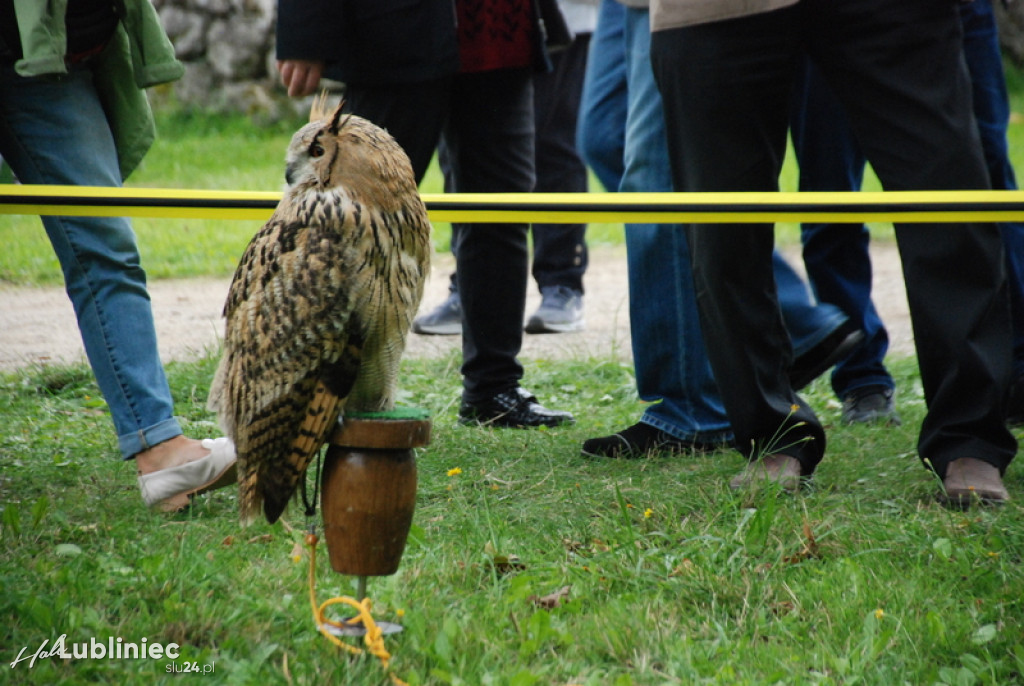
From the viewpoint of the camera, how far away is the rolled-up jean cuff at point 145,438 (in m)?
3.00

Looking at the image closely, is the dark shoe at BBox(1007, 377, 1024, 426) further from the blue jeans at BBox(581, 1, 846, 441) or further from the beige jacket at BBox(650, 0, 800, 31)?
the beige jacket at BBox(650, 0, 800, 31)

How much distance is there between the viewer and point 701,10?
109 inches

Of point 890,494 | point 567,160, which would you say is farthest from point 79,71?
point 567,160

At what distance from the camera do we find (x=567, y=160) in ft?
18.8

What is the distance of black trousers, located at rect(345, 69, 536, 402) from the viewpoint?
3.74m

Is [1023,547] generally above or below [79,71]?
below

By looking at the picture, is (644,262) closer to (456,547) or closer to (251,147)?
(456,547)

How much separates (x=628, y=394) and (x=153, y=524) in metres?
2.25

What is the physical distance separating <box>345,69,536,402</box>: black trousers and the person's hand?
0.59 ft

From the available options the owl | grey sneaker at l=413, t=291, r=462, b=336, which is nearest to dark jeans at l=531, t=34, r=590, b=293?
grey sneaker at l=413, t=291, r=462, b=336

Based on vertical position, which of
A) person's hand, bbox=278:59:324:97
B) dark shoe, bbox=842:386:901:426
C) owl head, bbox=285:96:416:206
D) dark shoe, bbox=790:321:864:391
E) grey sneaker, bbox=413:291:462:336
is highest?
person's hand, bbox=278:59:324:97

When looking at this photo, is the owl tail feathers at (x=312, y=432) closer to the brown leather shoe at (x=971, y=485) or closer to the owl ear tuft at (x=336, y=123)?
the owl ear tuft at (x=336, y=123)

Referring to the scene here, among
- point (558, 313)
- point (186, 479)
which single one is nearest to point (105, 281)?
point (186, 479)

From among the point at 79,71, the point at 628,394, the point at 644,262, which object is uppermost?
the point at 79,71
